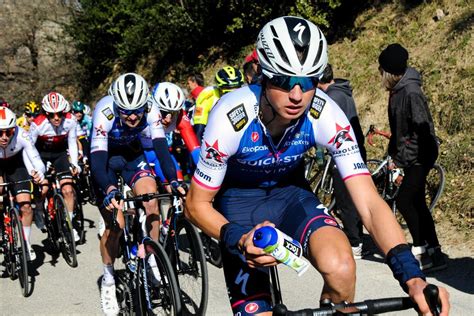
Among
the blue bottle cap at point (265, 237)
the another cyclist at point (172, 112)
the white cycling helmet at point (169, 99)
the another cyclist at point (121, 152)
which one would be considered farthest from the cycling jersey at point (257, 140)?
the white cycling helmet at point (169, 99)

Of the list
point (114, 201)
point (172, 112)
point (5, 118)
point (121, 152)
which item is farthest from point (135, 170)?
point (5, 118)

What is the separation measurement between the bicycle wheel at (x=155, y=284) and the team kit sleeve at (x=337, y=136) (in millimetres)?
1924

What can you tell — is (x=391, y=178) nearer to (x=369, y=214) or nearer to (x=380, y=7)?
(x=369, y=214)

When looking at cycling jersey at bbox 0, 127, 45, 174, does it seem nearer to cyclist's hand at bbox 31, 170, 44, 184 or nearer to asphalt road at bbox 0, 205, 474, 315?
cyclist's hand at bbox 31, 170, 44, 184

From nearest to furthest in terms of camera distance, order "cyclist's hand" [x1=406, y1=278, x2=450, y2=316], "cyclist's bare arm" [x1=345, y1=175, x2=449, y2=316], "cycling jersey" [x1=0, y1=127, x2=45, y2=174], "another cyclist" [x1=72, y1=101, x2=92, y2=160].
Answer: "cyclist's hand" [x1=406, y1=278, x2=450, y2=316] < "cyclist's bare arm" [x1=345, y1=175, x2=449, y2=316] < "cycling jersey" [x1=0, y1=127, x2=45, y2=174] < "another cyclist" [x1=72, y1=101, x2=92, y2=160]

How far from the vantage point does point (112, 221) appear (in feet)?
19.0

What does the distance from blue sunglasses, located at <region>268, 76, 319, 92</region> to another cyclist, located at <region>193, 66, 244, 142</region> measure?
4679 millimetres

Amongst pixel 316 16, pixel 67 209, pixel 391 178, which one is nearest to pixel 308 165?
pixel 391 178

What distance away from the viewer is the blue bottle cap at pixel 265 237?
253 centimetres

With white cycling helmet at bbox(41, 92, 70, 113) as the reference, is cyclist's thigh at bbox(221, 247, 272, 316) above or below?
below

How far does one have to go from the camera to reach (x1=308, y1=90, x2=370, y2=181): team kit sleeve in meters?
3.26

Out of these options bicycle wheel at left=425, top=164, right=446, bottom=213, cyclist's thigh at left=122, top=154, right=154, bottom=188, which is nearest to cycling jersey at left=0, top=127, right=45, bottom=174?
cyclist's thigh at left=122, top=154, right=154, bottom=188

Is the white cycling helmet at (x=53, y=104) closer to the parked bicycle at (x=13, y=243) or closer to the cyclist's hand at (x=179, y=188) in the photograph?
the parked bicycle at (x=13, y=243)

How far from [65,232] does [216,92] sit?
8.95 feet
